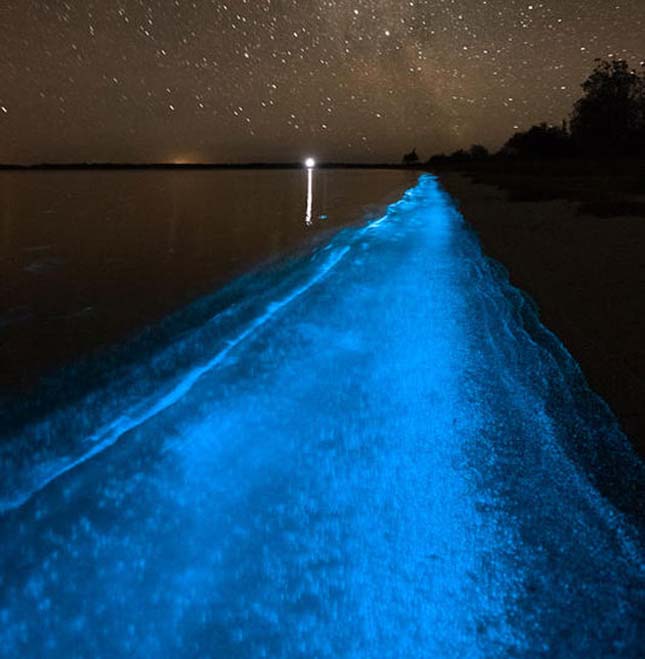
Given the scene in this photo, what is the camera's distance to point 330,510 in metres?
3.31

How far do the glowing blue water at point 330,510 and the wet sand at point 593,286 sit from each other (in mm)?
272

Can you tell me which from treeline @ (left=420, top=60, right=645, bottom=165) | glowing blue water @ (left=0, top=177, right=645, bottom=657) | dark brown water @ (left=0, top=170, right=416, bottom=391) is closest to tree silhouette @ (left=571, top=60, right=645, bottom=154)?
treeline @ (left=420, top=60, right=645, bottom=165)

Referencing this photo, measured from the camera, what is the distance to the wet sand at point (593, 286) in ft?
15.3

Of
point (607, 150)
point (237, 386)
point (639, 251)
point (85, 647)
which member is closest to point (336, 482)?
point (85, 647)

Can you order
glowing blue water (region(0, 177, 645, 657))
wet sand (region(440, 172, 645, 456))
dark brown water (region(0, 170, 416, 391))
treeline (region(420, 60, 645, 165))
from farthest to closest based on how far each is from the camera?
treeline (region(420, 60, 645, 165))
dark brown water (region(0, 170, 416, 391))
wet sand (region(440, 172, 645, 456))
glowing blue water (region(0, 177, 645, 657))

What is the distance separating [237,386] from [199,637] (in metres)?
3.14

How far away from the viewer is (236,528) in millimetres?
3170

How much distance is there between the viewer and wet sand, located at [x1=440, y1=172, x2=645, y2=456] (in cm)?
467

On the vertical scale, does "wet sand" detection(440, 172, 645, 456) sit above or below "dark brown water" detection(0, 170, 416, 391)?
above

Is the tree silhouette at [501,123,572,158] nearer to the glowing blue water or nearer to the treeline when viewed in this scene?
the treeline

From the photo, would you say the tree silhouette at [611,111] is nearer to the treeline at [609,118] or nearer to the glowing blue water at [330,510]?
the treeline at [609,118]

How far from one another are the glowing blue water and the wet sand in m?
0.27

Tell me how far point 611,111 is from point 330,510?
68111mm

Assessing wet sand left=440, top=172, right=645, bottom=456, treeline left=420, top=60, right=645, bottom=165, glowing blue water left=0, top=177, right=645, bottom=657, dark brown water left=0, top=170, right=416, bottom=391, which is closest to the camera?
glowing blue water left=0, top=177, right=645, bottom=657
